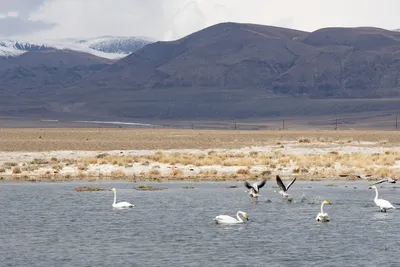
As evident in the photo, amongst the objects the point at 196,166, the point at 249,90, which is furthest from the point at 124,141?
the point at 249,90

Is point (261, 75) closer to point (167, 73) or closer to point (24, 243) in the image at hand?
point (167, 73)

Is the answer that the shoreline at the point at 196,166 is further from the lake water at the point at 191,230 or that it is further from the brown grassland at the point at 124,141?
the lake water at the point at 191,230

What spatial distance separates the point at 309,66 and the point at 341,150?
428ft

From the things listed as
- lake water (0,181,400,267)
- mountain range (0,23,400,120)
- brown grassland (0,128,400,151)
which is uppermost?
mountain range (0,23,400,120)

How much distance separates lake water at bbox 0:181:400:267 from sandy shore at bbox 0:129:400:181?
6.54m

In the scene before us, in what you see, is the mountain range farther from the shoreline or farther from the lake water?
the lake water

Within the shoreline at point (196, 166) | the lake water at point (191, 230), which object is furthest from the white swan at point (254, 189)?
the shoreline at point (196, 166)

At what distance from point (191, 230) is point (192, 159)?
22.8 meters

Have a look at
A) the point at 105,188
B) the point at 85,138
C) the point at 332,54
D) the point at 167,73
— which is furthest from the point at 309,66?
the point at 105,188

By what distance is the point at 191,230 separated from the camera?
78.7ft

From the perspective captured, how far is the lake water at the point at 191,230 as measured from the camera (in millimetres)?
19922

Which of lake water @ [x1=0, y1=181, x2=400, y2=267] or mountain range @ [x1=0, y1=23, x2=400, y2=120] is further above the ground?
mountain range @ [x1=0, y1=23, x2=400, y2=120]

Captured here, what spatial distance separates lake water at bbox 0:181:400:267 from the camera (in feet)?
65.4

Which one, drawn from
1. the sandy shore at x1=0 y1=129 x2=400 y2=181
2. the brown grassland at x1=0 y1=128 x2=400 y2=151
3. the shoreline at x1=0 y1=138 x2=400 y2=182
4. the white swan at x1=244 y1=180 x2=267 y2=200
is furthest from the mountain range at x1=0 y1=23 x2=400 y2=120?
the white swan at x1=244 y1=180 x2=267 y2=200
